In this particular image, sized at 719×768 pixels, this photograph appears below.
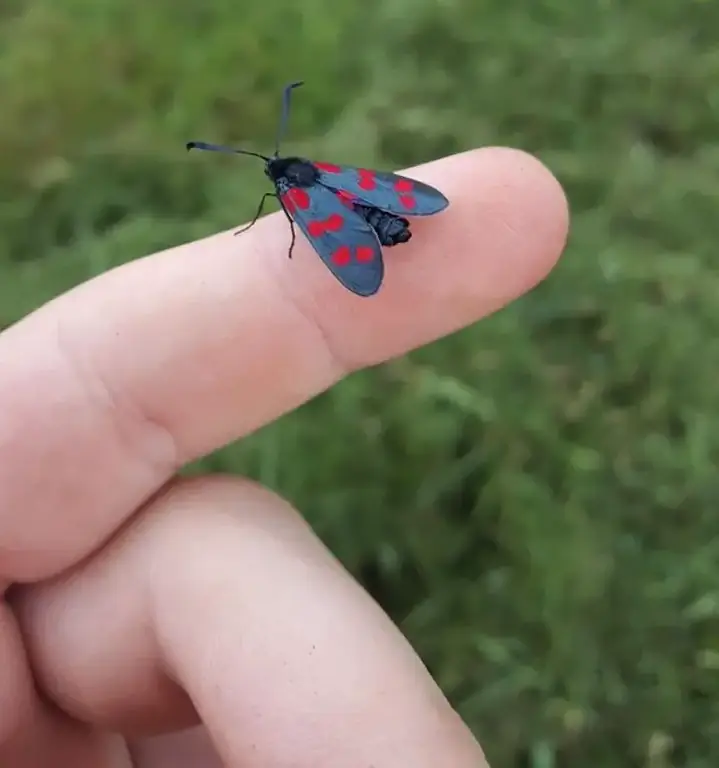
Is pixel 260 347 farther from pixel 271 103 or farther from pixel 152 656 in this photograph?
pixel 271 103

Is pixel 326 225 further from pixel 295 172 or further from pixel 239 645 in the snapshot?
pixel 239 645

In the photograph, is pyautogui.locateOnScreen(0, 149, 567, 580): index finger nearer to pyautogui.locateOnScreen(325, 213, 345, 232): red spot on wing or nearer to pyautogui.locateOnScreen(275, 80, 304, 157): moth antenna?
pyautogui.locateOnScreen(325, 213, 345, 232): red spot on wing

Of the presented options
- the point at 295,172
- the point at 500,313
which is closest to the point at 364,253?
the point at 295,172

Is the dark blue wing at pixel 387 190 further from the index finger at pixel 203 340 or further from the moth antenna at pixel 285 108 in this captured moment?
the moth antenna at pixel 285 108


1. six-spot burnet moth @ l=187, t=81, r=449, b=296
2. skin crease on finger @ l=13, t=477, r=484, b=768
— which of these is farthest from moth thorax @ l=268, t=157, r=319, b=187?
skin crease on finger @ l=13, t=477, r=484, b=768

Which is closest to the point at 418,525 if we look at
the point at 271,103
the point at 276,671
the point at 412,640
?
the point at 412,640

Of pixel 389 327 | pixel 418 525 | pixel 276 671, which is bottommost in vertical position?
pixel 418 525
